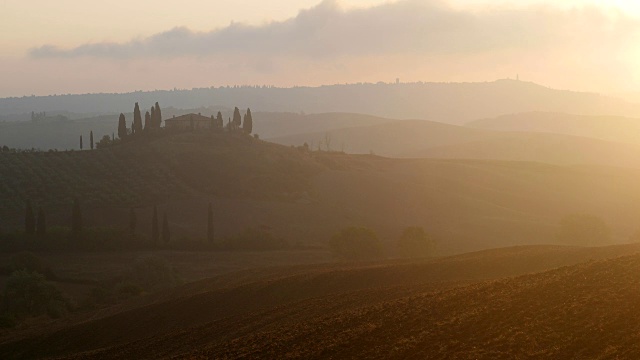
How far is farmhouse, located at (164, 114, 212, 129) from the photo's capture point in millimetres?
136250

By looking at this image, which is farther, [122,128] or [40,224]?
[122,128]

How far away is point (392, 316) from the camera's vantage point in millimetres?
28984

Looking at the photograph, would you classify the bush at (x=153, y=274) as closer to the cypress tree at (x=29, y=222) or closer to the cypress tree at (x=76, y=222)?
the cypress tree at (x=76, y=222)

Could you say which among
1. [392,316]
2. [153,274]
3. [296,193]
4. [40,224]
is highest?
[392,316]

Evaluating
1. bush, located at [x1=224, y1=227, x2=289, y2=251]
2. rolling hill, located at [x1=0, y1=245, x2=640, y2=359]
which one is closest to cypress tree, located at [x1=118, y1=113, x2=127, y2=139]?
bush, located at [x1=224, y1=227, x2=289, y2=251]

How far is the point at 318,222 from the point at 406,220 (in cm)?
1244

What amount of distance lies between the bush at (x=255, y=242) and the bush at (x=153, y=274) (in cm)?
1649

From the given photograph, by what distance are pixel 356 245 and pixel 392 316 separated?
149 ft

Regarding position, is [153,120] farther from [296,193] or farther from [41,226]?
[41,226]

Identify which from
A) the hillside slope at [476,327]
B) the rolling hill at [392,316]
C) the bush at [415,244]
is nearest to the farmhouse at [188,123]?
the bush at [415,244]

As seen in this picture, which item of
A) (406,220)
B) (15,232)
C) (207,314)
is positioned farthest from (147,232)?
(207,314)

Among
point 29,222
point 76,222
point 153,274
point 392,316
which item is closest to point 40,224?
point 29,222

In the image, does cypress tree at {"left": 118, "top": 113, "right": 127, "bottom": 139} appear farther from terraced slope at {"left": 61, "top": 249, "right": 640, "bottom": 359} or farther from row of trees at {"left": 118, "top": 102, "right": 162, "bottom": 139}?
terraced slope at {"left": 61, "top": 249, "right": 640, "bottom": 359}

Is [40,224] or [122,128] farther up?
[122,128]
